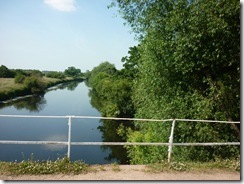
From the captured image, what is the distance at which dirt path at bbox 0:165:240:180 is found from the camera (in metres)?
4.85

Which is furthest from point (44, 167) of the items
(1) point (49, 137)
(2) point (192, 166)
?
(1) point (49, 137)

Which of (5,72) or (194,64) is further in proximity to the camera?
(5,72)

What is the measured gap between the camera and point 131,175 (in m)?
5.04

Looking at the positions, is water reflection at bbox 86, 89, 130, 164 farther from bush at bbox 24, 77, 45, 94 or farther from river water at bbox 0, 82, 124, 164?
bush at bbox 24, 77, 45, 94

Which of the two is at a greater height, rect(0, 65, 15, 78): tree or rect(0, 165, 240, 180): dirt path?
rect(0, 65, 15, 78): tree

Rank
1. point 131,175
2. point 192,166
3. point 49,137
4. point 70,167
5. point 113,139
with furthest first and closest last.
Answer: point 113,139, point 49,137, point 192,166, point 70,167, point 131,175

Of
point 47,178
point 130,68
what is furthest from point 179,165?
point 130,68

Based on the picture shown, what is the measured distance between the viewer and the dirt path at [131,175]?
15.9 feet

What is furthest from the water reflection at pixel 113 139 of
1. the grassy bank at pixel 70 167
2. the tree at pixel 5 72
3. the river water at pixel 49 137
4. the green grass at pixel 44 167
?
the tree at pixel 5 72

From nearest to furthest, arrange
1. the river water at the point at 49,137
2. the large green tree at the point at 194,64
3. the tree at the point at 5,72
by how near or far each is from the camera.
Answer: the large green tree at the point at 194,64 < the river water at the point at 49,137 < the tree at the point at 5,72

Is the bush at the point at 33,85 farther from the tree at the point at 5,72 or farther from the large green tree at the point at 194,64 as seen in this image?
the large green tree at the point at 194,64

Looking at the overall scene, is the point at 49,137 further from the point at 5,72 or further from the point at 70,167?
the point at 5,72

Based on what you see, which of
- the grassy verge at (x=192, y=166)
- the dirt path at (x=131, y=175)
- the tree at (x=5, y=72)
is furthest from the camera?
the tree at (x=5, y=72)

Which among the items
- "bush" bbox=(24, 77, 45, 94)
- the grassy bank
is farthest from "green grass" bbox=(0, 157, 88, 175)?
"bush" bbox=(24, 77, 45, 94)
